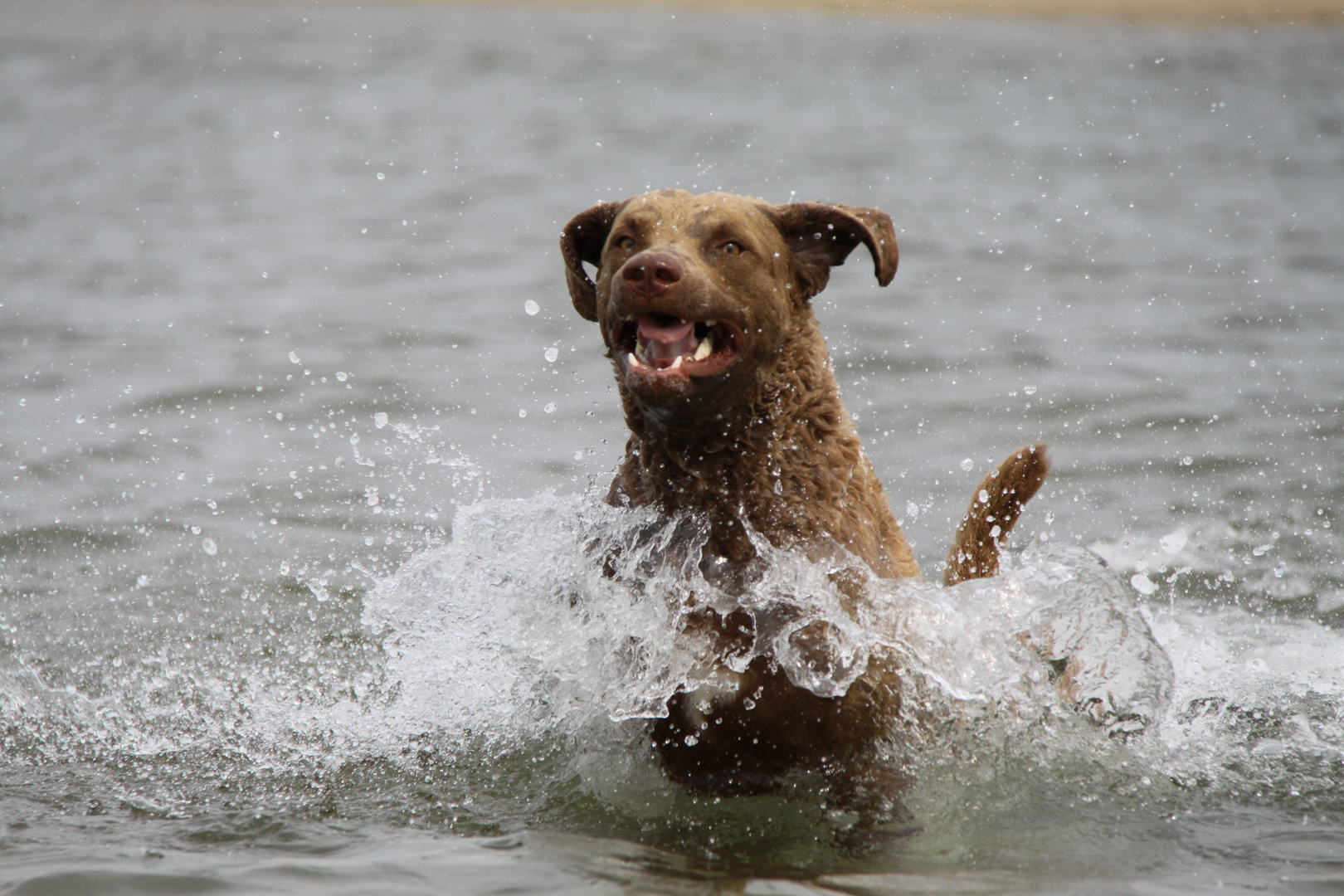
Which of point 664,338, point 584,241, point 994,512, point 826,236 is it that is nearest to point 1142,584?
point 994,512

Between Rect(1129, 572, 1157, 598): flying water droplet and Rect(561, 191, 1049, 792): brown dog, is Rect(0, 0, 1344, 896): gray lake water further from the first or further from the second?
Rect(561, 191, 1049, 792): brown dog

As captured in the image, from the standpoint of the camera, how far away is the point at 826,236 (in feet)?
14.1

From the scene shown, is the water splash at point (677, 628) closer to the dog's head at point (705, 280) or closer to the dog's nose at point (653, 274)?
the dog's head at point (705, 280)

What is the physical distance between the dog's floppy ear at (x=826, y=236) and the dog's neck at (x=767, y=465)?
228 millimetres

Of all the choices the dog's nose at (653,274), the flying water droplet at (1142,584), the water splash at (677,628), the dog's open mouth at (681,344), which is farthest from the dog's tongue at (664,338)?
the flying water droplet at (1142,584)

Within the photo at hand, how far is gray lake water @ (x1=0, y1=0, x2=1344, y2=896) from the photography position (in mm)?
4000

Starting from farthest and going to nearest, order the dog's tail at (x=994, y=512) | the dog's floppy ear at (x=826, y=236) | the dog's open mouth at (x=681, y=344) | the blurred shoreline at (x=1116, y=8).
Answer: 1. the blurred shoreline at (x=1116, y=8)
2. the dog's tail at (x=994, y=512)
3. the dog's floppy ear at (x=826, y=236)
4. the dog's open mouth at (x=681, y=344)

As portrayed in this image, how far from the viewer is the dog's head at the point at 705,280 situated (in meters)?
3.73

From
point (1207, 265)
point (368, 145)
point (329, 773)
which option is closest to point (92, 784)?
point (329, 773)

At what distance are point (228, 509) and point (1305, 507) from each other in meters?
5.78

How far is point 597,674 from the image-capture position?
4340 mm

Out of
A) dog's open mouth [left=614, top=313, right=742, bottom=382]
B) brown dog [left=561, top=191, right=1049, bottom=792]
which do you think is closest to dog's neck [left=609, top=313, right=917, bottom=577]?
brown dog [left=561, top=191, right=1049, bottom=792]

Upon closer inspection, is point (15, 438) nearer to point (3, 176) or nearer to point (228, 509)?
point (228, 509)

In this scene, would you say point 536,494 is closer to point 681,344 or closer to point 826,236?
point 826,236
